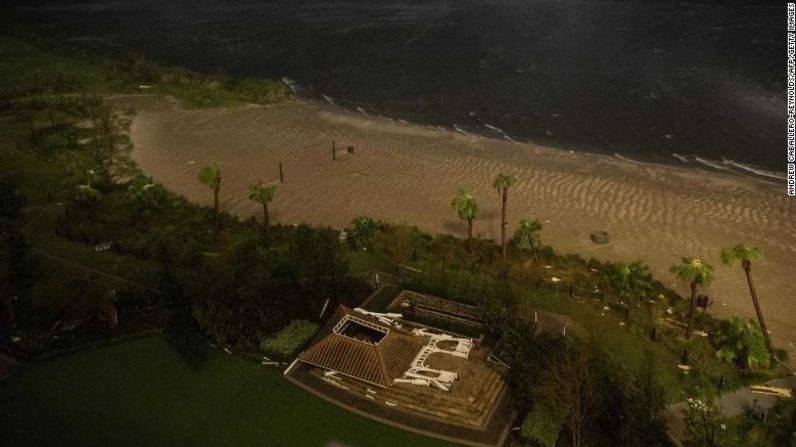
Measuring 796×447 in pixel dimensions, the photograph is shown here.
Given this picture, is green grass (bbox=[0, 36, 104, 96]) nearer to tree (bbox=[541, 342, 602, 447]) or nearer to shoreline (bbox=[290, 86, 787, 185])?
shoreline (bbox=[290, 86, 787, 185])

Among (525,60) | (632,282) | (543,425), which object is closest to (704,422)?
(543,425)

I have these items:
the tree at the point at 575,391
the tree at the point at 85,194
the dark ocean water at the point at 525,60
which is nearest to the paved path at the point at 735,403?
the tree at the point at 575,391

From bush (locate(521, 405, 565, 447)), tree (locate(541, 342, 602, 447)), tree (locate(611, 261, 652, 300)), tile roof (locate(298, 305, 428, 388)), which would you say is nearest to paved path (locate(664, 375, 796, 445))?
tree (locate(541, 342, 602, 447))

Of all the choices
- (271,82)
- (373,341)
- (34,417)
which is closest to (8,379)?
(34,417)

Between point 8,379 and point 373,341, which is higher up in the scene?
point 373,341

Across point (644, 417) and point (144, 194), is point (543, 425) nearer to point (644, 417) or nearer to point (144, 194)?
point (644, 417)

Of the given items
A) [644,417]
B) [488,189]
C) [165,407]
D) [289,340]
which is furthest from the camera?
[488,189]

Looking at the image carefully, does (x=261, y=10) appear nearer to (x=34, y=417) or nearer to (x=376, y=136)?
(x=376, y=136)
